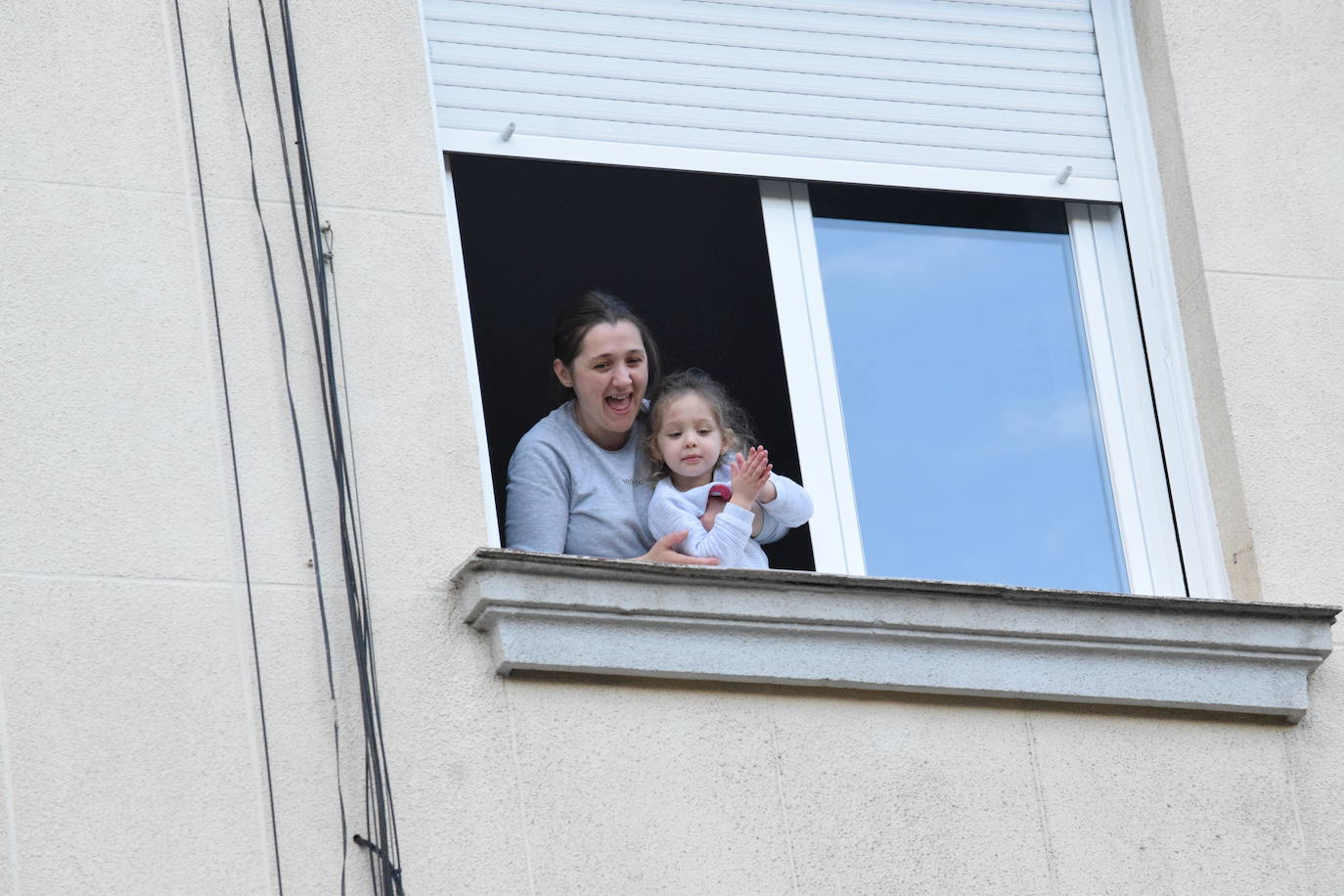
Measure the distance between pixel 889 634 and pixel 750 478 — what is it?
58 cm

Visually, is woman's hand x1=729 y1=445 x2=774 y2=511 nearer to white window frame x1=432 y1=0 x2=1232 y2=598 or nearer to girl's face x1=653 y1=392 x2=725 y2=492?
girl's face x1=653 y1=392 x2=725 y2=492

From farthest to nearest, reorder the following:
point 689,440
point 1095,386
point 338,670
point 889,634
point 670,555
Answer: point 1095,386 → point 689,440 → point 670,555 → point 889,634 → point 338,670

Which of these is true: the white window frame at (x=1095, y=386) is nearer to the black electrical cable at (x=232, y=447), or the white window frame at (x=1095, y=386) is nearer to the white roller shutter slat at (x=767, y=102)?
the white roller shutter slat at (x=767, y=102)

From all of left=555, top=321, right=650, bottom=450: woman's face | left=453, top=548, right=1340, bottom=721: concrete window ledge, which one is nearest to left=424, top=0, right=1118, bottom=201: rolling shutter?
left=555, top=321, right=650, bottom=450: woman's face

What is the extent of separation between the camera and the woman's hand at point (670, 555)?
634cm

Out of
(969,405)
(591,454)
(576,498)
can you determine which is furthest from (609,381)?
(969,405)

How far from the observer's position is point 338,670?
229 inches

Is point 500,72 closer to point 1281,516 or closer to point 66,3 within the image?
point 66,3

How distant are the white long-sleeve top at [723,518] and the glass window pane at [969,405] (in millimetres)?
490

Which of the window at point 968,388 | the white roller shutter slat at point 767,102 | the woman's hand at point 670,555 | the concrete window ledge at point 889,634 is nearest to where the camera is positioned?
the concrete window ledge at point 889,634

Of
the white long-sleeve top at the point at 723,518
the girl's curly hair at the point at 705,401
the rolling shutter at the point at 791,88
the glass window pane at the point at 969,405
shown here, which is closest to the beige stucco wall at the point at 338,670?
the rolling shutter at the point at 791,88

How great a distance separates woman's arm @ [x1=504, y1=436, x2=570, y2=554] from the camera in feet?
21.5

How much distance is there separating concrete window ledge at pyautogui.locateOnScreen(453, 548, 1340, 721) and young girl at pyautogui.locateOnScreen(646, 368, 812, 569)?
0.41 meters

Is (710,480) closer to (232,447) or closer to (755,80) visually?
(755,80)
